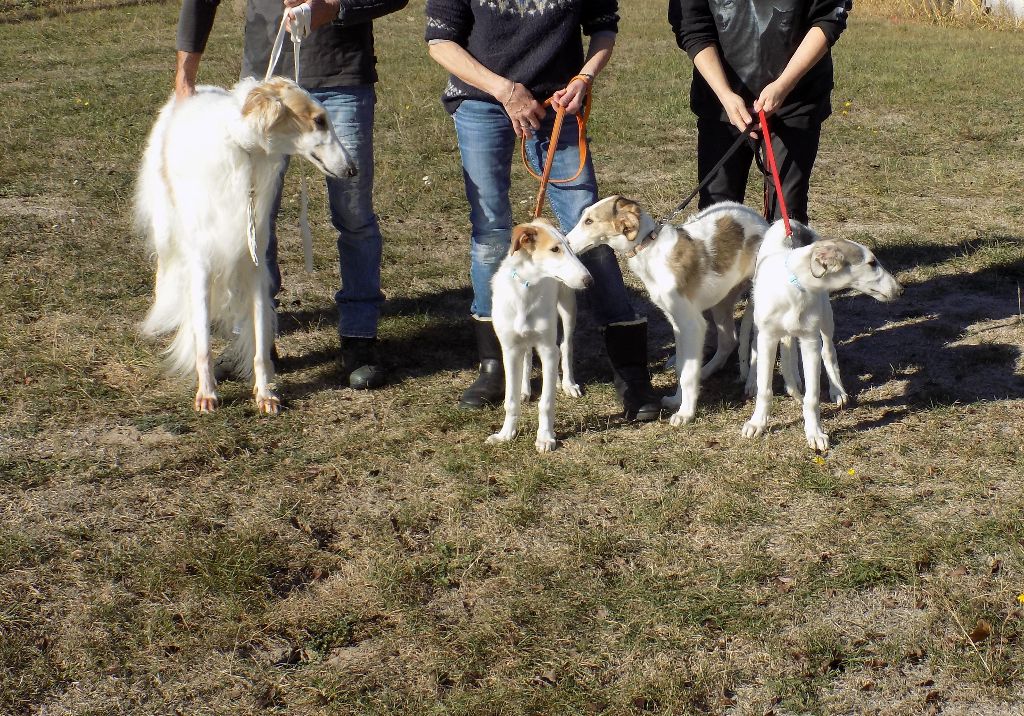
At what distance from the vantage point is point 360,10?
16.3ft

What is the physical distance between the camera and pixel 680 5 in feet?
17.1

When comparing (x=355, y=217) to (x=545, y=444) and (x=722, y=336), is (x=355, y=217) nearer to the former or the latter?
(x=545, y=444)

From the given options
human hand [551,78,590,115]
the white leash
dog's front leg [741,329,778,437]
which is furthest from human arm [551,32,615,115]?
dog's front leg [741,329,778,437]

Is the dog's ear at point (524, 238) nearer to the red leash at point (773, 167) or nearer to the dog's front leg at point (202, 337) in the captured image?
the red leash at point (773, 167)

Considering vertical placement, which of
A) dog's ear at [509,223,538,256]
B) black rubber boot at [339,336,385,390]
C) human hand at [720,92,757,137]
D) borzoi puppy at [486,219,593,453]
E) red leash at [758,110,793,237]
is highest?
human hand at [720,92,757,137]

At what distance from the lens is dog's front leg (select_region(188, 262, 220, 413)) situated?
16.5ft

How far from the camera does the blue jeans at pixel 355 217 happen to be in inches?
204

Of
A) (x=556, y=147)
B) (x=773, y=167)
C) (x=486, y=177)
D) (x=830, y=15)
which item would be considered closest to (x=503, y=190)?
(x=486, y=177)

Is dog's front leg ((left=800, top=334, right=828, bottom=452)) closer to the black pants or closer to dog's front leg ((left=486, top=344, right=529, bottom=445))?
the black pants

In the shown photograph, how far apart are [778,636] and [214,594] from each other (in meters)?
2.02

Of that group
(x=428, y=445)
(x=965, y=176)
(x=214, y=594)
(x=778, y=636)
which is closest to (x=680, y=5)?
(x=428, y=445)

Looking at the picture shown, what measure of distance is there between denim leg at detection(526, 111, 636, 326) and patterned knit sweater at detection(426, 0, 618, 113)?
8.5 inches

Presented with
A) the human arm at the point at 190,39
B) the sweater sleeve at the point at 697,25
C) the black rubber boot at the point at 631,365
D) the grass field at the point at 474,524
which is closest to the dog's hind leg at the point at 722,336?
the grass field at the point at 474,524

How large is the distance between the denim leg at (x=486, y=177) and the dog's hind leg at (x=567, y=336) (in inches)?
14.9
